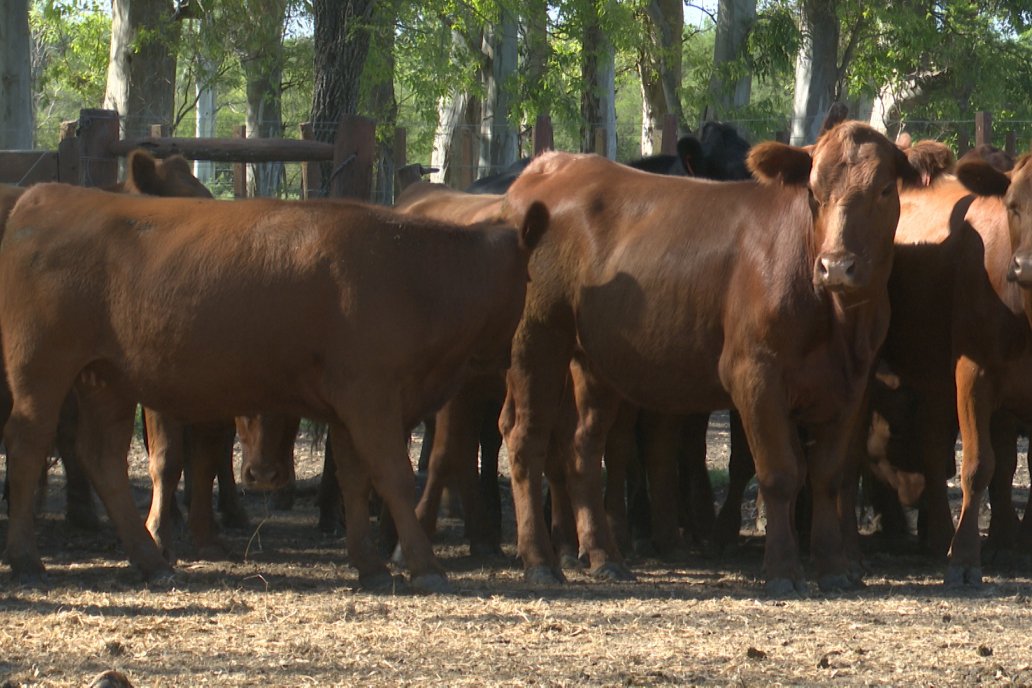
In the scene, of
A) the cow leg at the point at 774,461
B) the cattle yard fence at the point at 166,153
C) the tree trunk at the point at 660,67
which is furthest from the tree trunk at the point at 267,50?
the cow leg at the point at 774,461

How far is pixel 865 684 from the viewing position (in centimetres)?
561

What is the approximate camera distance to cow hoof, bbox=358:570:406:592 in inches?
297

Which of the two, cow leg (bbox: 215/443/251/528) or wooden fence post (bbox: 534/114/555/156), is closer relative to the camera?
cow leg (bbox: 215/443/251/528)

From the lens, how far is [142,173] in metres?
9.60

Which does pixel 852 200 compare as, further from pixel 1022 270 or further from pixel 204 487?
pixel 204 487

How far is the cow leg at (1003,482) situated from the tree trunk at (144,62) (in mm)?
15530

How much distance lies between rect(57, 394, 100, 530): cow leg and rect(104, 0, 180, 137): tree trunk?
13154mm

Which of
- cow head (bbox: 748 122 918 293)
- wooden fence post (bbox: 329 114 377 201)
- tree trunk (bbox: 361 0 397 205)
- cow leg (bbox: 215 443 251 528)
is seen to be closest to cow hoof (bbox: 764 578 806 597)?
cow head (bbox: 748 122 918 293)

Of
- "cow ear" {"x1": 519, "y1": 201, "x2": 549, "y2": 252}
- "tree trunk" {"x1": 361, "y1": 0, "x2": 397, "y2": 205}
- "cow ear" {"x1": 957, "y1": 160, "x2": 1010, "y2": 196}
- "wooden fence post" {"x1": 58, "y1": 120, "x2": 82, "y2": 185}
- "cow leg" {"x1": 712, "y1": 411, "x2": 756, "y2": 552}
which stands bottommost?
"cow leg" {"x1": 712, "y1": 411, "x2": 756, "y2": 552}

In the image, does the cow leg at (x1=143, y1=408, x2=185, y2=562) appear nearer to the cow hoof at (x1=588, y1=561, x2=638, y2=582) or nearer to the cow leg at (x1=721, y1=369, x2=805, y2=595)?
the cow hoof at (x1=588, y1=561, x2=638, y2=582)

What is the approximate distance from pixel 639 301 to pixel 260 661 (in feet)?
10.2

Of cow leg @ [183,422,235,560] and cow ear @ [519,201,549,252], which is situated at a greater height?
cow ear @ [519,201,549,252]

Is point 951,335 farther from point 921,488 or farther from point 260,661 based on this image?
point 260,661

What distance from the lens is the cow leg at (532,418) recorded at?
8117mm
